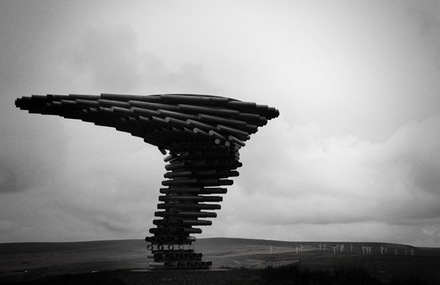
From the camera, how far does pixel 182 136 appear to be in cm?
1598

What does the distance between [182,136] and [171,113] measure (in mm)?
993

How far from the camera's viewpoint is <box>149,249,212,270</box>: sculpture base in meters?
15.5

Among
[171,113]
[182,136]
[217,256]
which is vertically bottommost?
[217,256]

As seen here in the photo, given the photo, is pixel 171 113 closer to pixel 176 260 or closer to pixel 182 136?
pixel 182 136

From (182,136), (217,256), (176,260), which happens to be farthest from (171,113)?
(217,256)

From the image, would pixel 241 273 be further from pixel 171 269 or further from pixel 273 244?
pixel 273 244

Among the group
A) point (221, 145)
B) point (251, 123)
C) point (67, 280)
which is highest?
point (251, 123)

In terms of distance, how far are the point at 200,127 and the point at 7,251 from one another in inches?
969

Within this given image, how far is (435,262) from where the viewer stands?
18.7 m

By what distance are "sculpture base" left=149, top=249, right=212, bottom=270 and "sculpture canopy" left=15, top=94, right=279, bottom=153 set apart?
363 centimetres

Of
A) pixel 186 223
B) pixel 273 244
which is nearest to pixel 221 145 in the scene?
pixel 186 223

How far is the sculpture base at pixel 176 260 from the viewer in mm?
15516

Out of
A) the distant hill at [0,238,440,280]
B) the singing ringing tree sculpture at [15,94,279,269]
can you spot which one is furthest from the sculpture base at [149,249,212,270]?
→ the distant hill at [0,238,440,280]

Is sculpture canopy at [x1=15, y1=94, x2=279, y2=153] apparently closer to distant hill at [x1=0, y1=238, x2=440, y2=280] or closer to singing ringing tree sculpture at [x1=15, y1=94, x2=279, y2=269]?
singing ringing tree sculpture at [x1=15, y1=94, x2=279, y2=269]
